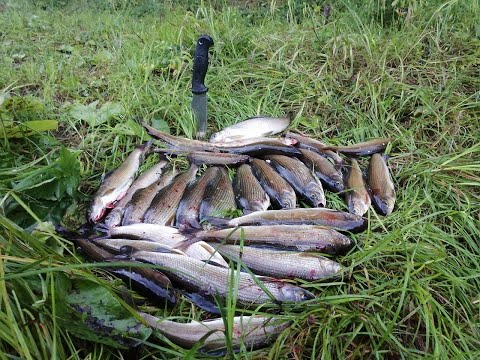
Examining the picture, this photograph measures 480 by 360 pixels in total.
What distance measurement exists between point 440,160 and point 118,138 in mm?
2172

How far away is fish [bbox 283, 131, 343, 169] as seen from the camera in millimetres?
3041

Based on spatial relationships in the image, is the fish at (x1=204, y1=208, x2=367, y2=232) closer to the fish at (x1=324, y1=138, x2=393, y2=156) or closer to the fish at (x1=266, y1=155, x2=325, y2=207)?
the fish at (x1=266, y1=155, x2=325, y2=207)

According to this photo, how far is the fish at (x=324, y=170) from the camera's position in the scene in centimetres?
280

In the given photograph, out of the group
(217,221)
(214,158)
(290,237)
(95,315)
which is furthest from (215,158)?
(95,315)

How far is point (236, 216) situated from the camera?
256 cm

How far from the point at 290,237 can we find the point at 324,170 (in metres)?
0.72

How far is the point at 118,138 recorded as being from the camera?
319 centimetres

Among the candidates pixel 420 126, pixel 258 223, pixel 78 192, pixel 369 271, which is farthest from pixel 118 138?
pixel 420 126

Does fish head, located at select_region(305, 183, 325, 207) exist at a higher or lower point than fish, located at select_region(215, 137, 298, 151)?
lower

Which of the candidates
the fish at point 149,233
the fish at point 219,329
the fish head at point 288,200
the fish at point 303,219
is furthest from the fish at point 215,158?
the fish at point 219,329

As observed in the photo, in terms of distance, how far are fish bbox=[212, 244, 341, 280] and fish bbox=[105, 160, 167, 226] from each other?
69 centimetres

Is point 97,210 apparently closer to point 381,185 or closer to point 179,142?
point 179,142

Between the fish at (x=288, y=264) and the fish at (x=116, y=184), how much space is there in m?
0.80

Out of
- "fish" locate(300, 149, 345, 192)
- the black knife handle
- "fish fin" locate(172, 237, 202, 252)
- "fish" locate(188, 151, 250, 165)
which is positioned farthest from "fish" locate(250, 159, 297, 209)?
the black knife handle
